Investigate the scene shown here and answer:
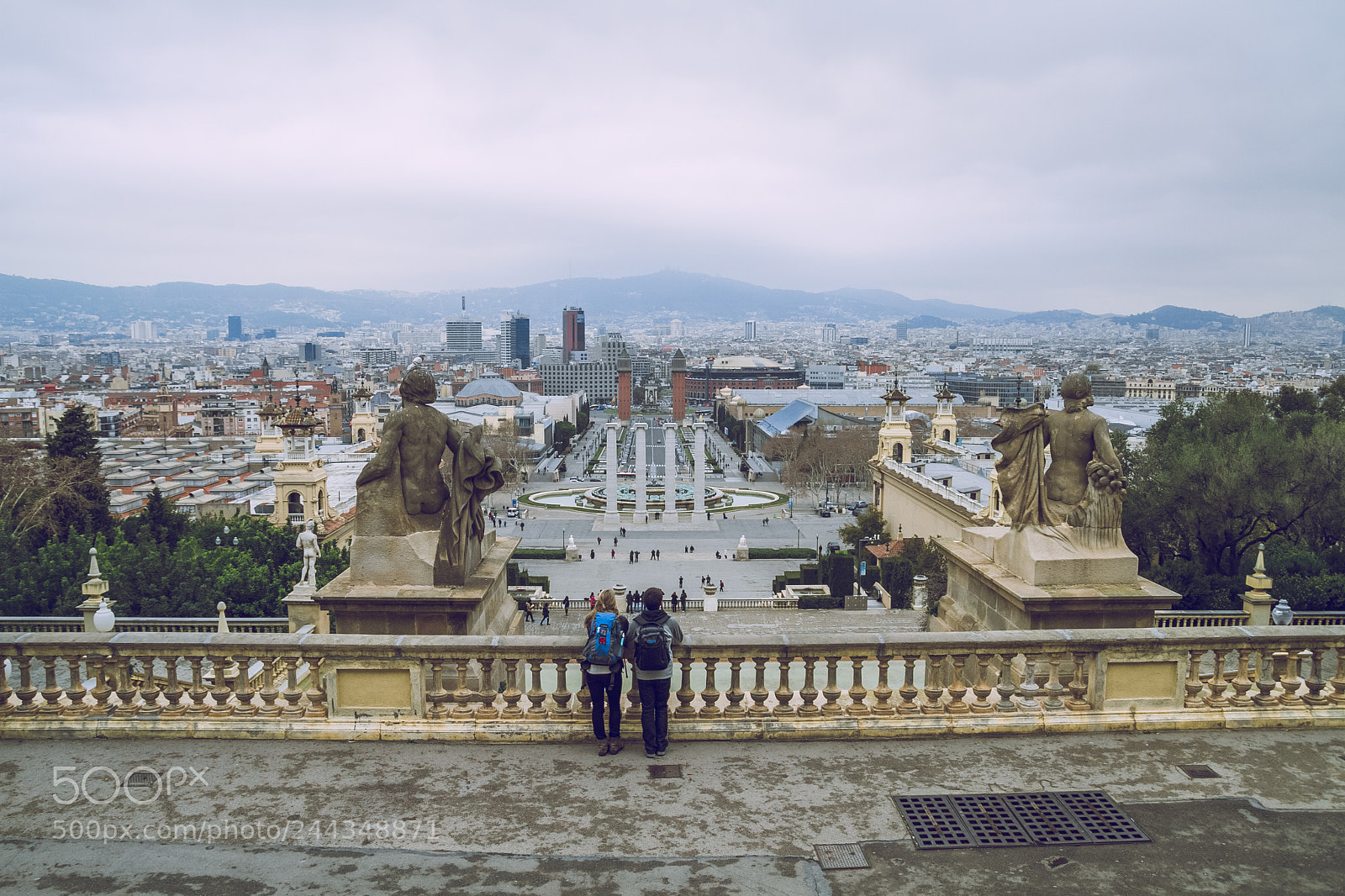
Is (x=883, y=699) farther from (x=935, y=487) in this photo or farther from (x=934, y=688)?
(x=935, y=487)

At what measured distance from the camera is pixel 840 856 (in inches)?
218

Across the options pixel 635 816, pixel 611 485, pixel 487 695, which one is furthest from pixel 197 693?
pixel 611 485

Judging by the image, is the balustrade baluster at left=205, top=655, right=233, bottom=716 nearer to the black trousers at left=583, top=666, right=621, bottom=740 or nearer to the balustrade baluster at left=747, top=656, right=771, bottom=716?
the black trousers at left=583, top=666, right=621, bottom=740

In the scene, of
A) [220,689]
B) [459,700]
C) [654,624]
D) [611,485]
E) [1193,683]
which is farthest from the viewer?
[611,485]

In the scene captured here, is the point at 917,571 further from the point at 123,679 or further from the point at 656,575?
the point at 123,679

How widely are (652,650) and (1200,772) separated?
3963 mm

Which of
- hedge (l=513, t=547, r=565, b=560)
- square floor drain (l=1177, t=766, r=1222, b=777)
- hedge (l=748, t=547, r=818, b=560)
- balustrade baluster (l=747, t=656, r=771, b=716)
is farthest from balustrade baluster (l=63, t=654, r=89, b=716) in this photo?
hedge (l=748, t=547, r=818, b=560)

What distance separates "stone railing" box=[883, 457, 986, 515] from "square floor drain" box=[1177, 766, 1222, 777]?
29521mm

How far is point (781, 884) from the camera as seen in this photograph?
5.27 m

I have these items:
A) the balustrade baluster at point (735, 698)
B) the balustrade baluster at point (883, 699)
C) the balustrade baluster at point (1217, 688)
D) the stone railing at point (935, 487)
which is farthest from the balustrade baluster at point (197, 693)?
the stone railing at point (935, 487)

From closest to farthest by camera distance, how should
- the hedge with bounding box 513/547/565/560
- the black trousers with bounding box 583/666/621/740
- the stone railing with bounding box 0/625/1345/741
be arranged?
the black trousers with bounding box 583/666/621/740 < the stone railing with bounding box 0/625/1345/741 < the hedge with bounding box 513/547/565/560

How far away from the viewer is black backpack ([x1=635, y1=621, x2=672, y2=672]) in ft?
22.4

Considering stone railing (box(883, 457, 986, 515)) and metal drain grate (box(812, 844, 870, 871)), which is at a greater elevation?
metal drain grate (box(812, 844, 870, 871))

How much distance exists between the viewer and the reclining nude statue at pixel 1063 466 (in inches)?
326
